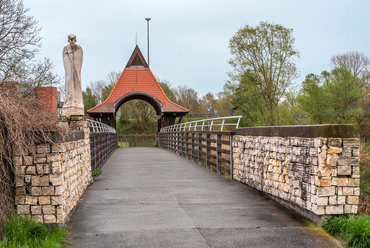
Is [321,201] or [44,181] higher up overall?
[44,181]

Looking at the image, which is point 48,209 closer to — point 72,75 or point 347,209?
point 347,209

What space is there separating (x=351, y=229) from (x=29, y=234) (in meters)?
3.66

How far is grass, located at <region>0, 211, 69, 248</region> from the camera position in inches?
161

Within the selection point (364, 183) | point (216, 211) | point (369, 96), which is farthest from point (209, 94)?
point (216, 211)

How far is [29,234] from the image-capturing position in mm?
4434

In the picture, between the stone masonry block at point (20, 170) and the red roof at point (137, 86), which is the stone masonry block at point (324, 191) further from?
the red roof at point (137, 86)

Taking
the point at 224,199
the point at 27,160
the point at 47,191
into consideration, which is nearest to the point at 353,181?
the point at 224,199

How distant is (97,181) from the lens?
9.30m

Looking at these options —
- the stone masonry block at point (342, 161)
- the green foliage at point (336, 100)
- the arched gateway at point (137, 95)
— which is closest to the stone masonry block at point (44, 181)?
the stone masonry block at point (342, 161)

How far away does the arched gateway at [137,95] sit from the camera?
31109mm

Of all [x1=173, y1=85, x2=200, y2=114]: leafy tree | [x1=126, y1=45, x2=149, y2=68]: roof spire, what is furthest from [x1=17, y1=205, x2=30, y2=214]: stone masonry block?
[x1=173, y1=85, x2=200, y2=114]: leafy tree

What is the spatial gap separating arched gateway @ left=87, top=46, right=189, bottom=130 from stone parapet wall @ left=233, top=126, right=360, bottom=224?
24.8 metres

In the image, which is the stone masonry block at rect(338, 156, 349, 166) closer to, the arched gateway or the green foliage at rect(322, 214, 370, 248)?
the green foliage at rect(322, 214, 370, 248)

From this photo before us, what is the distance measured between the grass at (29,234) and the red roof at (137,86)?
26.3m
